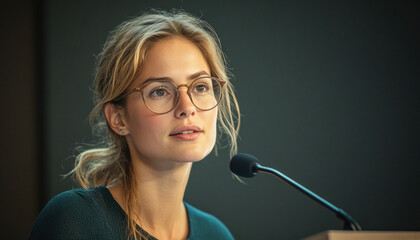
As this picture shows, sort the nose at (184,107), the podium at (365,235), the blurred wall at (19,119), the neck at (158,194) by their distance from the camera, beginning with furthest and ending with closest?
1. the blurred wall at (19,119)
2. the neck at (158,194)
3. the nose at (184,107)
4. the podium at (365,235)

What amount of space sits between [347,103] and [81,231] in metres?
1.48

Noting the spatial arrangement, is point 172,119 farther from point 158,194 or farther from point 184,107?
point 158,194

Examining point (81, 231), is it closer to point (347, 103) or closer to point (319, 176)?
point (319, 176)

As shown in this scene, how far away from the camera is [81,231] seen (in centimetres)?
128

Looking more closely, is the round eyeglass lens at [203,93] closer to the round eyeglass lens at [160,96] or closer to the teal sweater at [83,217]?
the round eyeglass lens at [160,96]

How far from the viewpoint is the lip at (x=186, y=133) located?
1.33m

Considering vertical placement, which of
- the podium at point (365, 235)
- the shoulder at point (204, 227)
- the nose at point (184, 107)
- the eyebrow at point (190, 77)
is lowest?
the shoulder at point (204, 227)

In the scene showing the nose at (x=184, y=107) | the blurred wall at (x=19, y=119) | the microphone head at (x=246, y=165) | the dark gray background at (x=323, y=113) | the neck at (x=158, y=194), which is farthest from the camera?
the dark gray background at (x=323, y=113)

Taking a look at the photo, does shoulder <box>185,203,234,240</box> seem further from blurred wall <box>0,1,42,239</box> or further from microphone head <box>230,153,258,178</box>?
blurred wall <box>0,1,42,239</box>

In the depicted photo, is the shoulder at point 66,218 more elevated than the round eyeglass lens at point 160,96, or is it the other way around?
the round eyeglass lens at point 160,96

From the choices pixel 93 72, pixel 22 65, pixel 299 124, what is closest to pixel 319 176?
pixel 299 124

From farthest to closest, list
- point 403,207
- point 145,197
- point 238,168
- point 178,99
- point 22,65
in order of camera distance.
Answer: point 403,207, point 22,65, point 145,197, point 178,99, point 238,168

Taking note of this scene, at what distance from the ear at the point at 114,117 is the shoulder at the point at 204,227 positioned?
42 centimetres

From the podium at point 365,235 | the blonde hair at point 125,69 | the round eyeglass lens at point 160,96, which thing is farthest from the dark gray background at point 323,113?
the podium at point 365,235
